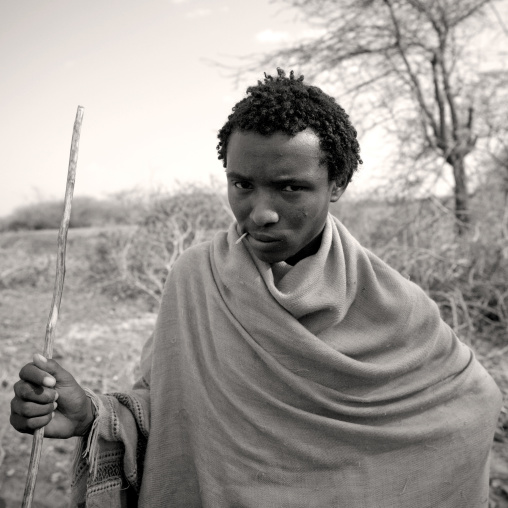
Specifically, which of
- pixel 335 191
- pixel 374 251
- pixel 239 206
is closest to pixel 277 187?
pixel 239 206

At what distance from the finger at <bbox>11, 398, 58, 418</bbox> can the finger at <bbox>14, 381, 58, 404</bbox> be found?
0.04 ft

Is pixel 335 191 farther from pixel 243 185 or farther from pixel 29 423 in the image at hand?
pixel 29 423

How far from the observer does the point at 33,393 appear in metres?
1.23

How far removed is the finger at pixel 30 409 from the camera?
122 centimetres

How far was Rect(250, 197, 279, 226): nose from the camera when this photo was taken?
1.41m

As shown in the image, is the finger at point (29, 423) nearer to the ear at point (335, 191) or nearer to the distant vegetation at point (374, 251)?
the ear at point (335, 191)

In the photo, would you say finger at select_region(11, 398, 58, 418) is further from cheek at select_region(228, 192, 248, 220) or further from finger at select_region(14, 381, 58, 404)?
cheek at select_region(228, 192, 248, 220)

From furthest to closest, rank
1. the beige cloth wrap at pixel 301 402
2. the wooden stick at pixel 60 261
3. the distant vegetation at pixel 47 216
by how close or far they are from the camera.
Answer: the distant vegetation at pixel 47 216 < the beige cloth wrap at pixel 301 402 < the wooden stick at pixel 60 261

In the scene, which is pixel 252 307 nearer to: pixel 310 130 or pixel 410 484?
pixel 310 130

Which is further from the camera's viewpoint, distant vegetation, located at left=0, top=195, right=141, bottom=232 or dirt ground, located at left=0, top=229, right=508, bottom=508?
distant vegetation, located at left=0, top=195, right=141, bottom=232

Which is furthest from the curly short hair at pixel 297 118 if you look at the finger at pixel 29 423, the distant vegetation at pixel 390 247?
the distant vegetation at pixel 390 247

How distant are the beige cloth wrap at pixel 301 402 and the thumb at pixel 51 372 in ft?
0.64

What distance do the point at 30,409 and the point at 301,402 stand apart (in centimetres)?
80

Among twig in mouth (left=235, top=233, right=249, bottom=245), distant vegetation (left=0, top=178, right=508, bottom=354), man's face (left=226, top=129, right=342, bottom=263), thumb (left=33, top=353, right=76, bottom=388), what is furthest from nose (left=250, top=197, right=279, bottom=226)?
distant vegetation (left=0, top=178, right=508, bottom=354)
